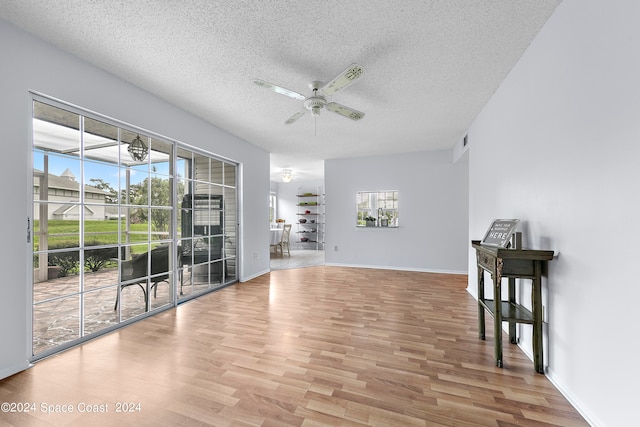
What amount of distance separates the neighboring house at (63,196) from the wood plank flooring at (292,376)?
119 centimetres

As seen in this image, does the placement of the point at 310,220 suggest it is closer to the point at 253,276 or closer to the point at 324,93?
the point at 253,276

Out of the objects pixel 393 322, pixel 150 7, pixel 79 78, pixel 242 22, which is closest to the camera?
pixel 150 7

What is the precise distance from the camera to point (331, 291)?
12.9 feet

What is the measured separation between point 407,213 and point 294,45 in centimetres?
434

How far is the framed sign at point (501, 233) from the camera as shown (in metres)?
2.00

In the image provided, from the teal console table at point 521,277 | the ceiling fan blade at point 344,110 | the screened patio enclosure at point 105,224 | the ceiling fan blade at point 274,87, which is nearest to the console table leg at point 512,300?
the teal console table at point 521,277

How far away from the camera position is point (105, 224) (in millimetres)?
2543

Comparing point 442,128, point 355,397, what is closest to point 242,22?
point 355,397

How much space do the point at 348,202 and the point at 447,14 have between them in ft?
14.6

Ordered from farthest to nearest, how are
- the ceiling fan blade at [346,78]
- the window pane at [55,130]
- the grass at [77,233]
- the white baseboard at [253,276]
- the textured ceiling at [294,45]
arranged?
1. the white baseboard at [253,276]
2. the grass at [77,233]
3. the window pane at [55,130]
4. the ceiling fan blade at [346,78]
5. the textured ceiling at [294,45]

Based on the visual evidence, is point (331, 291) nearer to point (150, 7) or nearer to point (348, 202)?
point (348, 202)

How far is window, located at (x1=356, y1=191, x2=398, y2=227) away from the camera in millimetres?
5730

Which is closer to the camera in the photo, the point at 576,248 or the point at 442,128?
the point at 576,248

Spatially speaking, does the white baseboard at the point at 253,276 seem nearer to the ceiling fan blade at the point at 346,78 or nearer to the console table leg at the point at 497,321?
the ceiling fan blade at the point at 346,78
